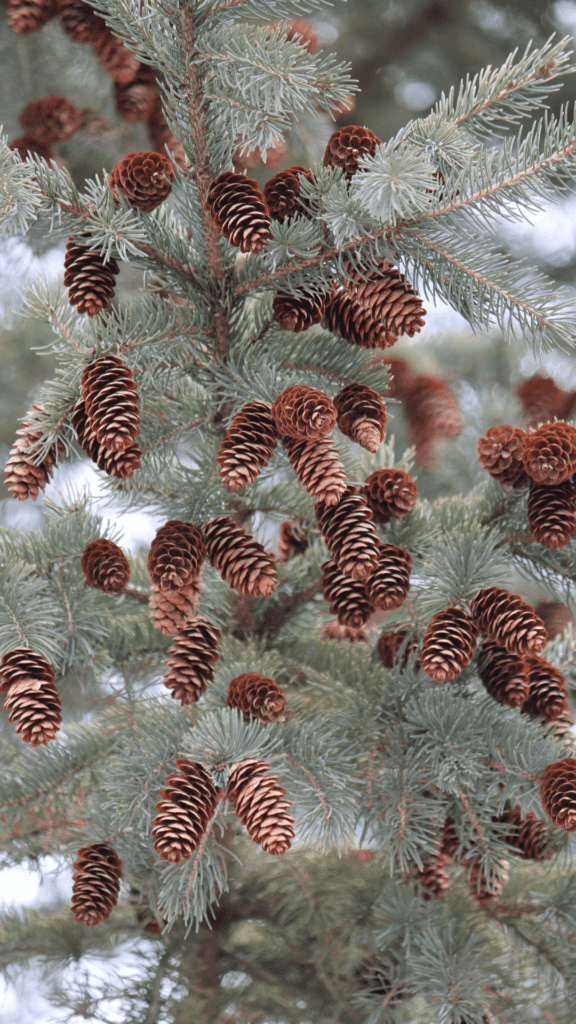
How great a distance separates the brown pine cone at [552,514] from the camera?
30.5 inches

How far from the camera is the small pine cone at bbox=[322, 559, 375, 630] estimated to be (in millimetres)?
824

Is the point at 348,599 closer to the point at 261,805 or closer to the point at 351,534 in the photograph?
the point at 351,534

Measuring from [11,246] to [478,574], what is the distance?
1025mm

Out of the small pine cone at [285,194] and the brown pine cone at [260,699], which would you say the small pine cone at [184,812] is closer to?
the brown pine cone at [260,699]

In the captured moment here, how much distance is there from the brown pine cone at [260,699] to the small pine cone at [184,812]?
0.23 feet

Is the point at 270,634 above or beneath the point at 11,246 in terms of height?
beneath

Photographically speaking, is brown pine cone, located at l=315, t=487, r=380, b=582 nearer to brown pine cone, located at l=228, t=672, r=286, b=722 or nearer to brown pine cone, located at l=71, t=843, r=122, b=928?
brown pine cone, located at l=228, t=672, r=286, b=722

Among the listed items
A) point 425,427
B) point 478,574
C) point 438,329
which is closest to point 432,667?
point 478,574

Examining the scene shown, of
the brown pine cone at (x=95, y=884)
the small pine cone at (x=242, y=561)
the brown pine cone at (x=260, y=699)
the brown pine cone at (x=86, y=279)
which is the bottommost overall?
the brown pine cone at (x=95, y=884)

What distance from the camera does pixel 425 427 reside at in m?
1.57

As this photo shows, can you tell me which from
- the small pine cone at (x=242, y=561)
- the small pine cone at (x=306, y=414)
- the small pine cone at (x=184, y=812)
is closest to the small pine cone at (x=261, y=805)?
the small pine cone at (x=184, y=812)

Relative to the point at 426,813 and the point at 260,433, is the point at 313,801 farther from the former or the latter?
the point at 260,433

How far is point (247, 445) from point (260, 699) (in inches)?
8.9

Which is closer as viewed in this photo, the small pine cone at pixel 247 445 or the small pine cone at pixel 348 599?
the small pine cone at pixel 247 445
